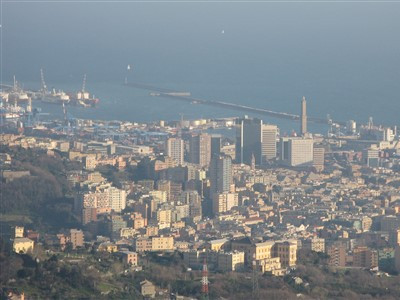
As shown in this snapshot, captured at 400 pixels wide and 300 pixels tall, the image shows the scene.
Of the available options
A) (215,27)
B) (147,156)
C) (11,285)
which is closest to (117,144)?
(147,156)

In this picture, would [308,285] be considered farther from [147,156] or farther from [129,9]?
[129,9]

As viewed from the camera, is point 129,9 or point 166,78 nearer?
point 166,78

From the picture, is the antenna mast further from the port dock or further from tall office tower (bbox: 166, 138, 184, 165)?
the port dock

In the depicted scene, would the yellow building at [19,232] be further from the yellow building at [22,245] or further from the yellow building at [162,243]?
the yellow building at [162,243]

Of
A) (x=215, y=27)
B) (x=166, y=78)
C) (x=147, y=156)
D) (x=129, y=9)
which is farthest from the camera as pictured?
(x=129, y=9)

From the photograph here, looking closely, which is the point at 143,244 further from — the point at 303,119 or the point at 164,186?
the point at 303,119

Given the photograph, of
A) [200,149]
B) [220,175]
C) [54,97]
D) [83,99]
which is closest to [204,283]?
[220,175]

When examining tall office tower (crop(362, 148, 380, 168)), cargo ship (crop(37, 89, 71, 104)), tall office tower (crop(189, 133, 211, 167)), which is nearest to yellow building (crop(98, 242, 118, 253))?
tall office tower (crop(189, 133, 211, 167))
